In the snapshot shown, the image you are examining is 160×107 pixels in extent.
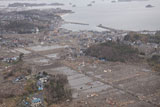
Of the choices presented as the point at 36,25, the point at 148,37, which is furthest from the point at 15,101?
the point at 36,25

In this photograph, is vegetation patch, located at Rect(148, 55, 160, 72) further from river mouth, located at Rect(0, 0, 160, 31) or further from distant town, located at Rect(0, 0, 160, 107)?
river mouth, located at Rect(0, 0, 160, 31)

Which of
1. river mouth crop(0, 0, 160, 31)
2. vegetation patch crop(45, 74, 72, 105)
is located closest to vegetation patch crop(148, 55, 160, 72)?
vegetation patch crop(45, 74, 72, 105)

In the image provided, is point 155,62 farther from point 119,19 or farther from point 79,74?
point 119,19

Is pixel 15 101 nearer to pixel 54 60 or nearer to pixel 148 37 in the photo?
pixel 54 60

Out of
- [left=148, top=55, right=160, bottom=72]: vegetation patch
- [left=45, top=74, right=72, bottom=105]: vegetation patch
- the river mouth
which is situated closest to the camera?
[left=45, top=74, right=72, bottom=105]: vegetation patch

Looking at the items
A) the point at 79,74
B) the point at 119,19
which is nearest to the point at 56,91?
the point at 79,74

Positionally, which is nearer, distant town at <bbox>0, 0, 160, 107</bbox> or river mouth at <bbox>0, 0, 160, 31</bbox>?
distant town at <bbox>0, 0, 160, 107</bbox>

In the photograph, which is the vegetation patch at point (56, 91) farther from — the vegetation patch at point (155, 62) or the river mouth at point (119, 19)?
the river mouth at point (119, 19)

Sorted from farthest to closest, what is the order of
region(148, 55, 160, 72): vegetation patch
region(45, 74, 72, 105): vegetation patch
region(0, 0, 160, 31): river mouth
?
1. region(0, 0, 160, 31): river mouth
2. region(148, 55, 160, 72): vegetation patch
3. region(45, 74, 72, 105): vegetation patch

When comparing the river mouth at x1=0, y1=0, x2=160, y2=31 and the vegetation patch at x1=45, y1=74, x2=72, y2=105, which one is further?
the river mouth at x1=0, y1=0, x2=160, y2=31

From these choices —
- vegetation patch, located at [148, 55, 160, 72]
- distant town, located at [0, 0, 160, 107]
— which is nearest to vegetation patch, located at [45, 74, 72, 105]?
distant town, located at [0, 0, 160, 107]

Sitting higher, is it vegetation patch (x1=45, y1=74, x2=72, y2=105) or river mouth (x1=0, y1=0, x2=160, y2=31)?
vegetation patch (x1=45, y1=74, x2=72, y2=105)
